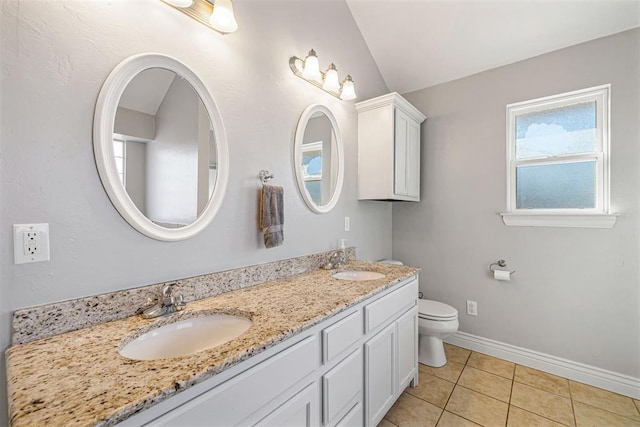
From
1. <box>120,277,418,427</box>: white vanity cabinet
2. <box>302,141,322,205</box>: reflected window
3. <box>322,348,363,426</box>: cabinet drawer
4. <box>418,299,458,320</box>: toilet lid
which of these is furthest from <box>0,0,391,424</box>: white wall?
<box>418,299,458,320</box>: toilet lid

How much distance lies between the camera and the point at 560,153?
2121 millimetres

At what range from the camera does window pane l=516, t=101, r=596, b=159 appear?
2020 mm

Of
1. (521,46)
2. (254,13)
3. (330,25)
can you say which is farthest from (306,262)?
(521,46)

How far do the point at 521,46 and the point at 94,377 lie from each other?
3120 mm

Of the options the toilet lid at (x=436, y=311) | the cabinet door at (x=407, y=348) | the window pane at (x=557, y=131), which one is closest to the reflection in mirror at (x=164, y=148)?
the cabinet door at (x=407, y=348)

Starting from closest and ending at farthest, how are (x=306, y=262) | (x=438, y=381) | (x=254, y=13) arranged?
1. (x=254, y=13)
2. (x=306, y=262)
3. (x=438, y=381)

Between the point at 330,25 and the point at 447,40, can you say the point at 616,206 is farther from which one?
the point at 330,25

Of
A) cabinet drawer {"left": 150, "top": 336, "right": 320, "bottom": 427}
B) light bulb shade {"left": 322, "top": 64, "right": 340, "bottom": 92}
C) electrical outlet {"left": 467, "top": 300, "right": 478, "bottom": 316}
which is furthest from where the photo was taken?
electrical outlet {"left": 467, "top": 300, "right": 478, "bottom": 316}

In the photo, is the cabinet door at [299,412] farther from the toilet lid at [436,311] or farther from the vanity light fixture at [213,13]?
the vanity light fixture at [213,13]

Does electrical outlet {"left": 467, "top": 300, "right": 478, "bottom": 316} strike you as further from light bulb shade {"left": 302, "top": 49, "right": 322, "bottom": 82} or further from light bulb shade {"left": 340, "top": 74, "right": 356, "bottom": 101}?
light bulb shade {"left": 302, "top": 49, "right": 322, "bottom": 82}

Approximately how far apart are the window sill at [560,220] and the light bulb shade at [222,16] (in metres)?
2.39

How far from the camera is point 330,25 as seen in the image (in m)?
2.12

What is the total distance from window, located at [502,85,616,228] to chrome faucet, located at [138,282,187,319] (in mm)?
2455

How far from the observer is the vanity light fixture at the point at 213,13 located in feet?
4.04
